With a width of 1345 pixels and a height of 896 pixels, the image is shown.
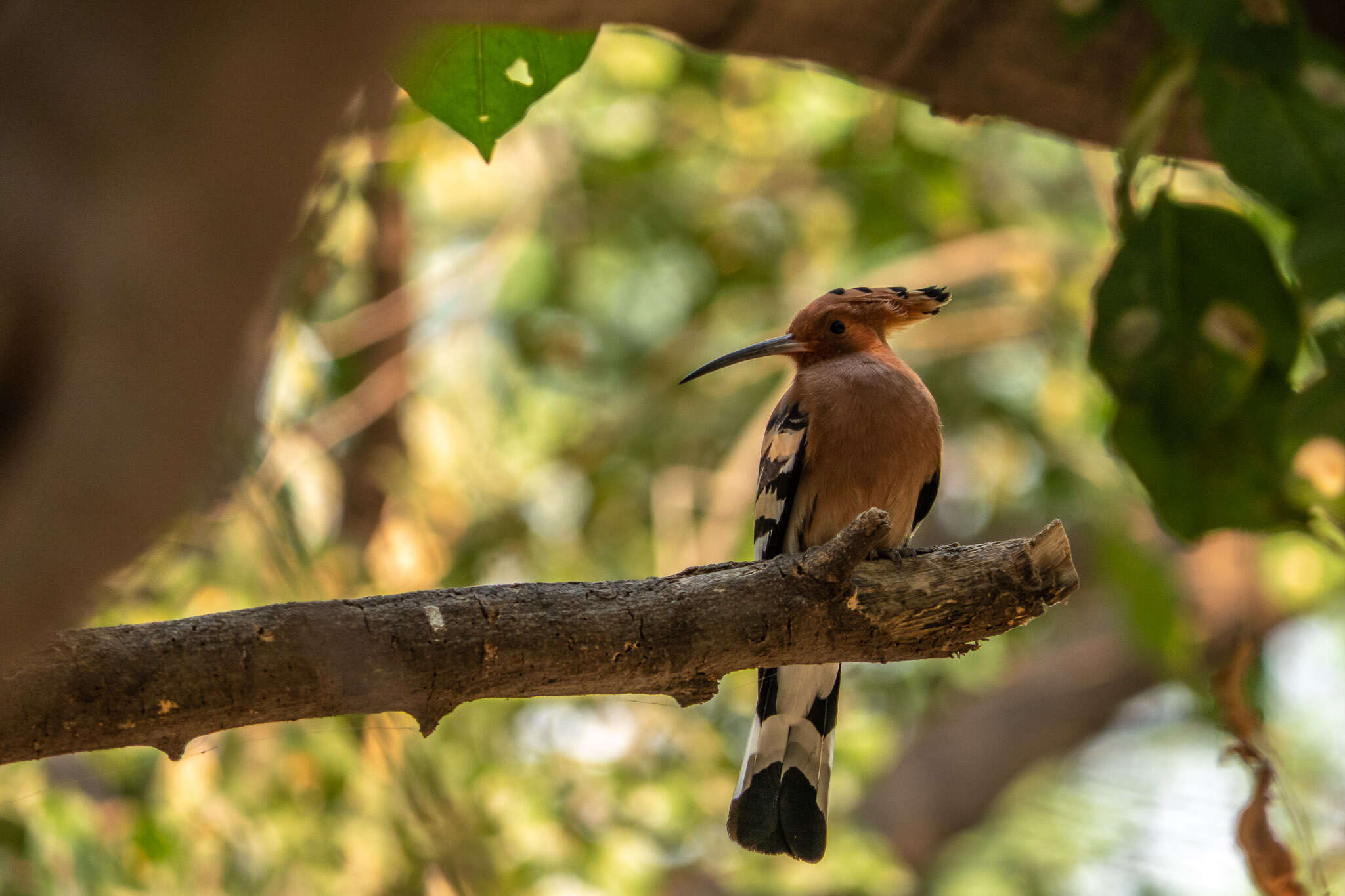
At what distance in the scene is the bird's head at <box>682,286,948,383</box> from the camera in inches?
100

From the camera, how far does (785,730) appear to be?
257cm

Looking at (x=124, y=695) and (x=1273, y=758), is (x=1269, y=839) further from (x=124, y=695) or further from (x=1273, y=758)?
(x=124, y=695)

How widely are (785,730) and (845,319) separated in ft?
3.09

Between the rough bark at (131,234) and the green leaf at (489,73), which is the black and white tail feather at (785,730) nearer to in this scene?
the green leaf at (489,73)

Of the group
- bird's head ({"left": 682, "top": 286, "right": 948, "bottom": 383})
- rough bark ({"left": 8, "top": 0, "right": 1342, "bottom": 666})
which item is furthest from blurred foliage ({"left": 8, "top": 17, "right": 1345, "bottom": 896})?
rough bark ({"left": 8, "top": 0, "right": 1342, "bottom": 666})

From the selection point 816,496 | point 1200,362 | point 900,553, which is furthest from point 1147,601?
point 900,553

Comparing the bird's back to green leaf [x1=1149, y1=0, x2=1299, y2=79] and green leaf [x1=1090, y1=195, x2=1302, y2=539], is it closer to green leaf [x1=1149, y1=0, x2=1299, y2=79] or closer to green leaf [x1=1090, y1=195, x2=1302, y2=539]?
green leaf [x1=1090, y1=195, x2=1302, y2=539]

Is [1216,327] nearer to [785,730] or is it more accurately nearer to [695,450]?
[785,730]

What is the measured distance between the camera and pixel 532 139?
5637mm

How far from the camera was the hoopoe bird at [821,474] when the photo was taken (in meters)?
2.35

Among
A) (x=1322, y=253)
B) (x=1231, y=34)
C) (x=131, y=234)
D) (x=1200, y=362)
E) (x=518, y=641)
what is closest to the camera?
(x=131, y=234)

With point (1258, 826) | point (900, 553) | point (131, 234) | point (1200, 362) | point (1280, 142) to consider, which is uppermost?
point (131, 234)

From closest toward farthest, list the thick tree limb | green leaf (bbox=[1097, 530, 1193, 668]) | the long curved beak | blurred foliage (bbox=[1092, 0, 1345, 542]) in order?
the thick tree limb < blurred foliage (bbox=[1092, 0, 1345, 542]) < the long curved beak < green leaf (bbox=[1097, 530, 1193, 668])

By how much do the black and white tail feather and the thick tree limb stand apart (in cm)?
64
